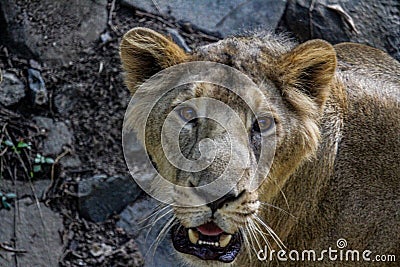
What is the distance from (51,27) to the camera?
252 inches

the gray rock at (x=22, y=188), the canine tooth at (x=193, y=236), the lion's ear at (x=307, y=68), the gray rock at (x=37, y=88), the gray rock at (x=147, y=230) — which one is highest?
the lion's ear at (x=307, y=68)

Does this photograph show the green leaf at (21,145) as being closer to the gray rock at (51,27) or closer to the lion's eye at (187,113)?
the gray rock at (51,27)

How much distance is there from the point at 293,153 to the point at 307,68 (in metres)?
0.41

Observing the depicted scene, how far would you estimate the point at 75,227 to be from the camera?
19.3ft

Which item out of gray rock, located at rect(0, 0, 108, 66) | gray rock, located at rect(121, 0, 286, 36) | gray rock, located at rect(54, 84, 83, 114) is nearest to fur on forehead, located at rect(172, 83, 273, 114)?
gray rock, located at rect(54, 84, 83, 114)

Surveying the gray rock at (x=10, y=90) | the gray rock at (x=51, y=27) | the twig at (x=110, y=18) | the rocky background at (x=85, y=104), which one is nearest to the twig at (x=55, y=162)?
the rocky background at (x=85, y=104)

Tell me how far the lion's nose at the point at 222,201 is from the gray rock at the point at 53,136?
281 centimetres

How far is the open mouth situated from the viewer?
3.68 meters

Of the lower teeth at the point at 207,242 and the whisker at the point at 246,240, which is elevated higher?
the lower teeth at the point at 207,242

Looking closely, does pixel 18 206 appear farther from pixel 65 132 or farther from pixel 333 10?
pixel 333 10

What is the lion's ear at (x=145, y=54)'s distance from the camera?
4.02 metres

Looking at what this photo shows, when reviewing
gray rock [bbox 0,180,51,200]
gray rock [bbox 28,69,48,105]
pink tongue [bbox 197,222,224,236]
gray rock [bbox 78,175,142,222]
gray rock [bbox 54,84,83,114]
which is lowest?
gray rock [bbox 78,175,142,222]

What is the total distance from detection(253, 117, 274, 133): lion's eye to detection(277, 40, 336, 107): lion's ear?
0.21 m

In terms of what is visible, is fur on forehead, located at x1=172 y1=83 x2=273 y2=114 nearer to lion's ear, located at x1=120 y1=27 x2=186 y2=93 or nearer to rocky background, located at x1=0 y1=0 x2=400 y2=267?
lion's ear, located at x1=120 y1=27 x2=186 y2=93
